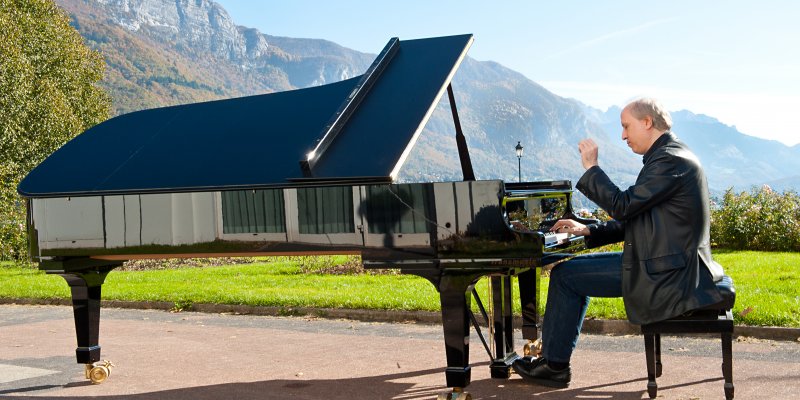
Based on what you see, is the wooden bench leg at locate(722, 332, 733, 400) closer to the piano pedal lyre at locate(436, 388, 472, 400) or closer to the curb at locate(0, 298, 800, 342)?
the piano pedal lyre at locate(436, 388, 472, 400)

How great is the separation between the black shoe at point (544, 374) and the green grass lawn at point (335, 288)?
3323 mm

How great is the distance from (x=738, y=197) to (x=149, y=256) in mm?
18421

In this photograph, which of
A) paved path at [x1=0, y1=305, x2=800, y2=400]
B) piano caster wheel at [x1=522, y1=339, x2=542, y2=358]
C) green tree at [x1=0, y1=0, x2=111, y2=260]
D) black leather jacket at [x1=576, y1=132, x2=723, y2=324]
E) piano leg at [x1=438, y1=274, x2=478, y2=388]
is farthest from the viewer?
green tree at [x1=0, y1=0, x2=111, y2=260]

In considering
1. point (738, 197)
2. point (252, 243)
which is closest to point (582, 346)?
point (252, 243)

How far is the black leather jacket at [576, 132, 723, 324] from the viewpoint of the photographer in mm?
5094

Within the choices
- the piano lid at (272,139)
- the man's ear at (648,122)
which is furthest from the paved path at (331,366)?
the man's ear at (648,122)

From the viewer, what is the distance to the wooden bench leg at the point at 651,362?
5520 millimetres

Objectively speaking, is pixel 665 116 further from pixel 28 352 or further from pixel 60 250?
pixel 28 352

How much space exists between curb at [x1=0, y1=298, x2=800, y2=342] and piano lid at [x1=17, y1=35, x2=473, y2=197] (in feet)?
12.6

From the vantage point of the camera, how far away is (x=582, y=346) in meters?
8.06

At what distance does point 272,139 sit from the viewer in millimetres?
6570

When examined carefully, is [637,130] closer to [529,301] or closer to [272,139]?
[529,301]

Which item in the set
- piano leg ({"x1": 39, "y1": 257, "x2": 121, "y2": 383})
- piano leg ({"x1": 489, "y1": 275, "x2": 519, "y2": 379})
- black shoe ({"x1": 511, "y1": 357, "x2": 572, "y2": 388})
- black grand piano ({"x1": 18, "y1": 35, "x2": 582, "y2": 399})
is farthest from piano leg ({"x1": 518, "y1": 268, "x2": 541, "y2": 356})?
piano leg ({"x1": 39, "y1": 257, "x2": 121, "y2": 383})

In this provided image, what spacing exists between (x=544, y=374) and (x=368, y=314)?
17.1 ft
